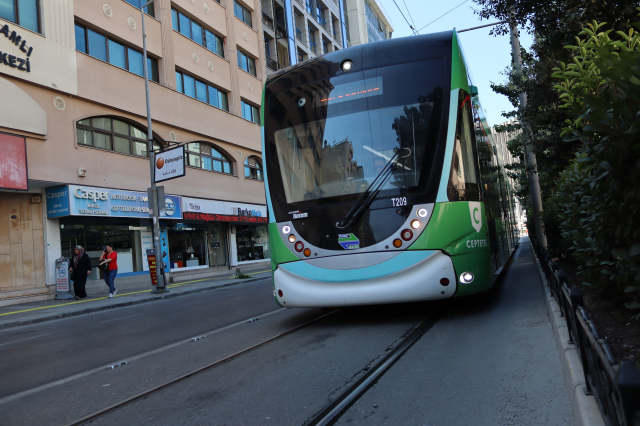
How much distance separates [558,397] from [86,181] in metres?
17.6

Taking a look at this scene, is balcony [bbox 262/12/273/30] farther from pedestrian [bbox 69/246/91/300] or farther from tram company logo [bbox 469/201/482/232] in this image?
tram company logo [bbox 469/201/482/232]

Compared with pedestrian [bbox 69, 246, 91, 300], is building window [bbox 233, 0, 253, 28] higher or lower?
higher

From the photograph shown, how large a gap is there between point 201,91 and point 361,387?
78.3ft

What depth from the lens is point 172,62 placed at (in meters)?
23.4

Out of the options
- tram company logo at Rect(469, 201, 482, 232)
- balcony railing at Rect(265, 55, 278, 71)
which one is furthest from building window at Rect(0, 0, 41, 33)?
balcony railing at Rect(265, 55, 278, 71)

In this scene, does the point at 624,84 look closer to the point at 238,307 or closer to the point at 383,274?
the point at 383,274

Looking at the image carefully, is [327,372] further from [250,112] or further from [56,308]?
[250,112]

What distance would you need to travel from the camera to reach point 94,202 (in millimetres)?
17984

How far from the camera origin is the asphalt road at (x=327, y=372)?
3514mm

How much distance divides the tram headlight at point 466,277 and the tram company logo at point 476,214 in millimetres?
648

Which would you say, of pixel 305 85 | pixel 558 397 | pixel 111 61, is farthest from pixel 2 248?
pixel 558 397

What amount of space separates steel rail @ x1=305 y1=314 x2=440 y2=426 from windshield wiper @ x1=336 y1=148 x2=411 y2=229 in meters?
1.51

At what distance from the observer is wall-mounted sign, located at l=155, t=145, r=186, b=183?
57.7 ft

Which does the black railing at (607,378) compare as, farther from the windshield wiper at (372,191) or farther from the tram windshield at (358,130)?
the tram windshield at (358,130)
